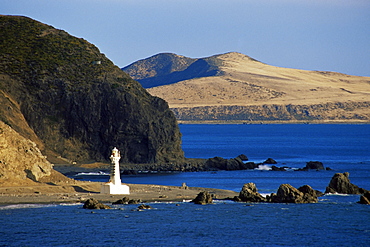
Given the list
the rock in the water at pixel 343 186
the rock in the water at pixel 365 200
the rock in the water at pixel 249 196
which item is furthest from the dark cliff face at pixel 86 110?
the rock in the water at pixel 365 200

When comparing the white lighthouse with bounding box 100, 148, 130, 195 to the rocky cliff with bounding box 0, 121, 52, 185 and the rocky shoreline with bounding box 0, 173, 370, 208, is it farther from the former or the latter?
the rocky cliff with bounding box 0, 121, 52, 185

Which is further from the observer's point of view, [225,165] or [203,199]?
[225,165]

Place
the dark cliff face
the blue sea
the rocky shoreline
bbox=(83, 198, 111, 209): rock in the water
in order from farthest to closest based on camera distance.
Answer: the dark cliff face < the rocky shoreline < bbox=(83, 198, 111, 209): rock in the water < the blue sea

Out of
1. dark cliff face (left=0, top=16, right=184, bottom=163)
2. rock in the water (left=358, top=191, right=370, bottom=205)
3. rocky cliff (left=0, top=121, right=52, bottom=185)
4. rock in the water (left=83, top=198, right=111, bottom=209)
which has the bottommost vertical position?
rock in the water (left=358, top=191, right=370, bottom=205)

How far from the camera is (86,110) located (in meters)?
106

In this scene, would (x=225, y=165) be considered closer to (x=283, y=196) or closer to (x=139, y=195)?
(x=139, y=195)

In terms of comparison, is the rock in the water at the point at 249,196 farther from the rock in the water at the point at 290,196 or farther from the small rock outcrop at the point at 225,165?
the small rock outcrop at the point at 225,165

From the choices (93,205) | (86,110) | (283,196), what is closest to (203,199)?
(283,196)

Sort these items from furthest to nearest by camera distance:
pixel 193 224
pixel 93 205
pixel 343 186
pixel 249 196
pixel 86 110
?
pixel 86 110
pixel 343 186
pixel 249 196
pixel 93 205
pixel 193 224

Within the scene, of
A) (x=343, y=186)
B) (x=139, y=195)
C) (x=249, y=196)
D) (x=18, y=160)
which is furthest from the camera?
(x=343, y=186)

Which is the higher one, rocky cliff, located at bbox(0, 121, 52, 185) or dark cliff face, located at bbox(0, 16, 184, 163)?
dark cliff face, located at bbox(0, 16, 184, 163)

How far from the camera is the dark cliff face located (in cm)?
10369

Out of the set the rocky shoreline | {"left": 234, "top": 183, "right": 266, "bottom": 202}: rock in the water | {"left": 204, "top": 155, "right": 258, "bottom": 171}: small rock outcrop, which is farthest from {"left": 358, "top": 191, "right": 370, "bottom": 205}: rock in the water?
{"left": 204, "top": 155, "right": 258, "bottom": 171}: small rock outcrop

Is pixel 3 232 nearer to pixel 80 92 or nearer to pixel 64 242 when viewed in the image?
pixel 64 242
